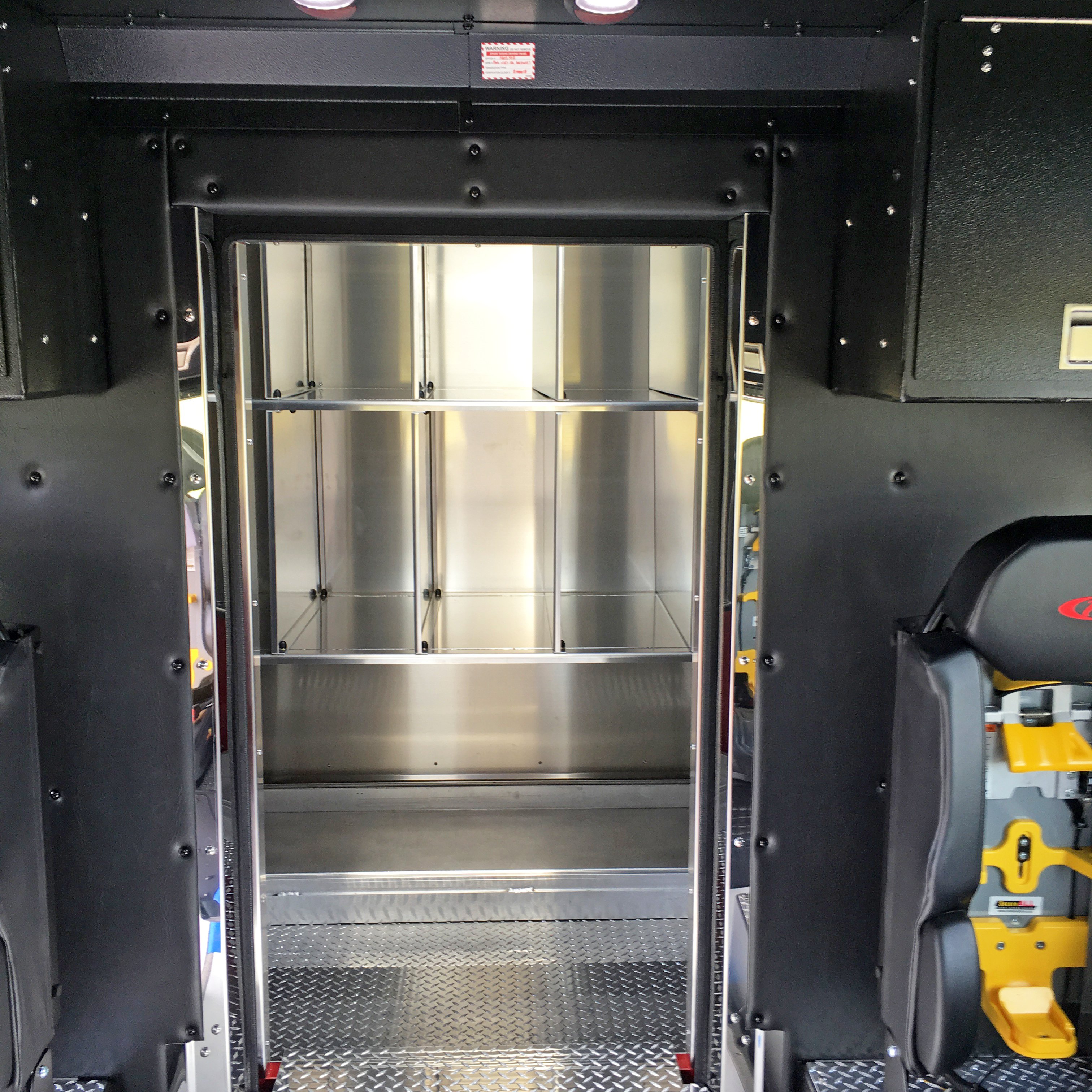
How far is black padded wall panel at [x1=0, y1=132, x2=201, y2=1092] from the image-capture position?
2.01m

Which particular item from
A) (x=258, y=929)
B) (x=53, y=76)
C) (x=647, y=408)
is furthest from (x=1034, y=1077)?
(x=53, y=76)

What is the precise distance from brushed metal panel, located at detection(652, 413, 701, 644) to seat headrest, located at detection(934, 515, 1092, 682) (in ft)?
6.91

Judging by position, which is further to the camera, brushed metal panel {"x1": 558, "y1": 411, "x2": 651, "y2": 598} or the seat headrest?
brushed metal panel {"x1": 558, "y1": 411, "x2": 651, "y2": 598}

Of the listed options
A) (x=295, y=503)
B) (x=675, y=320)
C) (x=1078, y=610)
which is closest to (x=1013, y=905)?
(x=1078, y=610)

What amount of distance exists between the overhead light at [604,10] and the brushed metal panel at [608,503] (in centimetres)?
228

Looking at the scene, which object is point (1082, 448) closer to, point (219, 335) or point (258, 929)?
point (219, 335)

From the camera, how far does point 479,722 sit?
163 inches

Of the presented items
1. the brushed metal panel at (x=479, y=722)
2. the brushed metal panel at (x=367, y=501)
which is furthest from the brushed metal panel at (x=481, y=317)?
the brushed metal panel at (x=479, y=722)

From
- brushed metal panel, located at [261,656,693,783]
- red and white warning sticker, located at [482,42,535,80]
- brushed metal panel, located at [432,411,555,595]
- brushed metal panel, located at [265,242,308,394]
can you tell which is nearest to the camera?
red and white warning sticker, located at [482,42,535,80]

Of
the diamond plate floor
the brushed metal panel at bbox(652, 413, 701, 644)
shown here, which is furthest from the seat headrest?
the brushed metal panel at bbox(652, 413, 701, 644)

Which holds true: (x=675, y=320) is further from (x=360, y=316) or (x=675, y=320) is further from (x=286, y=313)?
(x=286, y=313)

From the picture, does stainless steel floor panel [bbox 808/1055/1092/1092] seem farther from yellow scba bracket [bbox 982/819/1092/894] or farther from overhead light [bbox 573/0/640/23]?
overhead light [bbox 573/0/640/23]

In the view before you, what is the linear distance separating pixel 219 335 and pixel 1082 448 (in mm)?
1802

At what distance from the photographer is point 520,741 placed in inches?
164
